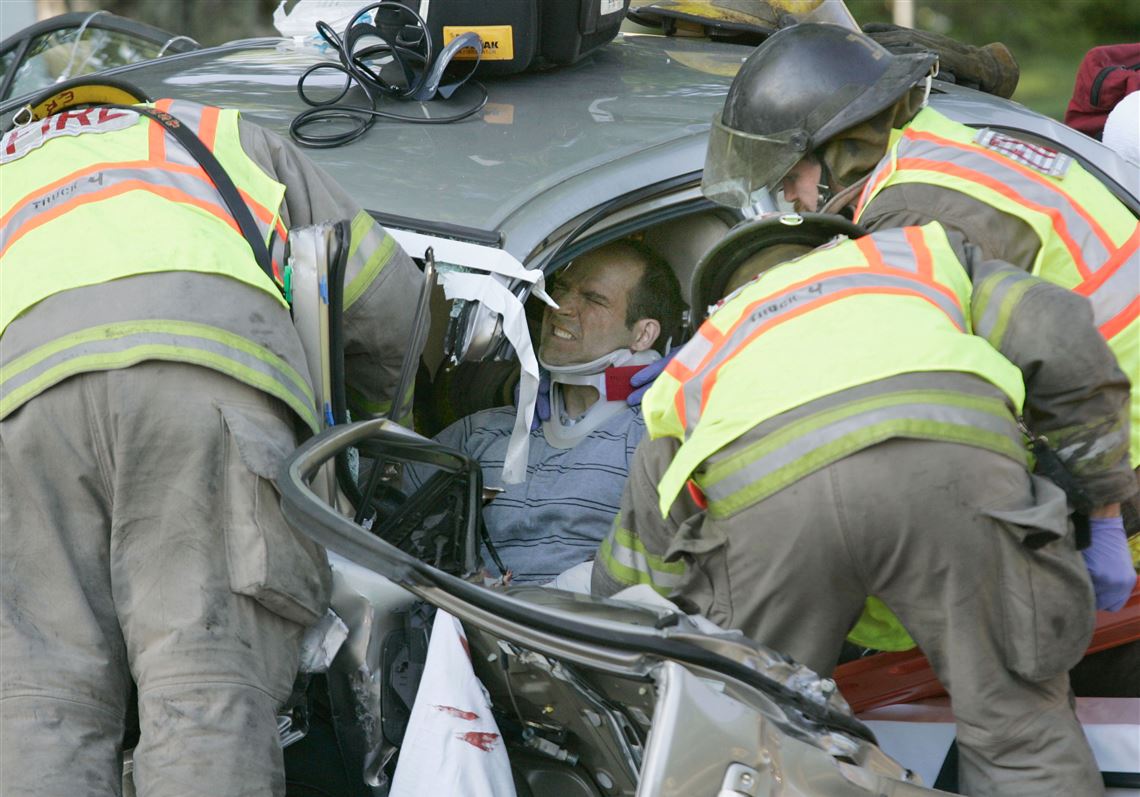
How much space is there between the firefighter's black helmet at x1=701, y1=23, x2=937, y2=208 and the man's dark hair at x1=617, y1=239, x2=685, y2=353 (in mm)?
693

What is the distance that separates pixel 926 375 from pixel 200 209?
127cm

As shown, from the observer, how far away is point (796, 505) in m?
2.25

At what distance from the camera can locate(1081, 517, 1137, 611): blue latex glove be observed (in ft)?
8.16

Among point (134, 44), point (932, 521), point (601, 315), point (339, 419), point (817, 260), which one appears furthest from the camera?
point (134, 44)

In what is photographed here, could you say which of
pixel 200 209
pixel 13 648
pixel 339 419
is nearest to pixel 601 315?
pixel 339 419

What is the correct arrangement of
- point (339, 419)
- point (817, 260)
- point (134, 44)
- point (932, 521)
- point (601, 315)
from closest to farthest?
point (932, 521) → point (817, 260) → point (339, 419) → point (601, 315) → point (134, 44)

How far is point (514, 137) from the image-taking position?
3502 millimetres

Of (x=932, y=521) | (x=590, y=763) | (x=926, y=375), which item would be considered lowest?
(x=590, y=763)

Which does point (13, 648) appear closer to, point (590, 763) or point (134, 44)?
point (590, 763)

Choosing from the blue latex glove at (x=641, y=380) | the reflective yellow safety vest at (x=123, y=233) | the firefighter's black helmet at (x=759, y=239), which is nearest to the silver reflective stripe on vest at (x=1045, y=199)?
the firefighter's black helmet at (x=759, y=239)

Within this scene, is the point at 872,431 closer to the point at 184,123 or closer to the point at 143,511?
the point at 143,511

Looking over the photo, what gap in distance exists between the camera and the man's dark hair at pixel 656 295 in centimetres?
378

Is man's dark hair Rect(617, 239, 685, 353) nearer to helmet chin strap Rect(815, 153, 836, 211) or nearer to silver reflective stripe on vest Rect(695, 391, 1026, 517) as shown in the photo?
helmet chin strap Rect(815, 153, 836, 211)

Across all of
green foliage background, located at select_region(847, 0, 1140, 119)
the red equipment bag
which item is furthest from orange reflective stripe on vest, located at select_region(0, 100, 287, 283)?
green foliage background, located at select_region(847, 0, 1140, 119)
